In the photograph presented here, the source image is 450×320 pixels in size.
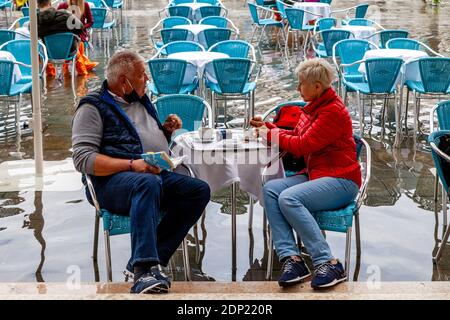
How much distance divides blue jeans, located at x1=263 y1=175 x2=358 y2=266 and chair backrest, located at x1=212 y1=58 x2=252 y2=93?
10.6ft

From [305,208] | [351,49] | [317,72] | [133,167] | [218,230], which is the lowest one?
[218,230]

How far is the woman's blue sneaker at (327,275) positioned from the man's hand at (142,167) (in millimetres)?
1031

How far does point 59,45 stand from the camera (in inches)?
368

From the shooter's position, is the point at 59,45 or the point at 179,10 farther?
the point at 179,10

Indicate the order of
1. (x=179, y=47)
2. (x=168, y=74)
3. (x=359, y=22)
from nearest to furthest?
(x=168, y=74), (x=179, y=47), (x=359, y=22)

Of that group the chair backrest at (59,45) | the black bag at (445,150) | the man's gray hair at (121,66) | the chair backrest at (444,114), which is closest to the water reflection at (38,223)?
the man's gray hair at (121,66)

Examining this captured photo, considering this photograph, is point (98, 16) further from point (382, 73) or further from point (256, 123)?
point (256, 123)

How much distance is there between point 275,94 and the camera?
9430 mm

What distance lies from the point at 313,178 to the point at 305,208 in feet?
0.87

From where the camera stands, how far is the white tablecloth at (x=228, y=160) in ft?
14.4

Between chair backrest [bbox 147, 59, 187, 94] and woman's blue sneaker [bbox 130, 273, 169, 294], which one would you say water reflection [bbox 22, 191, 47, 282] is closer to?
woman's blue sneaker [bbox 130, 273, 169, 294]

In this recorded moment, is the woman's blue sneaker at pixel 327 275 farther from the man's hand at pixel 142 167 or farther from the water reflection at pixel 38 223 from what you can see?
the water reflection at pixel 38 223

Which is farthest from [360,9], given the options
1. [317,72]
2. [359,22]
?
[317,72]
